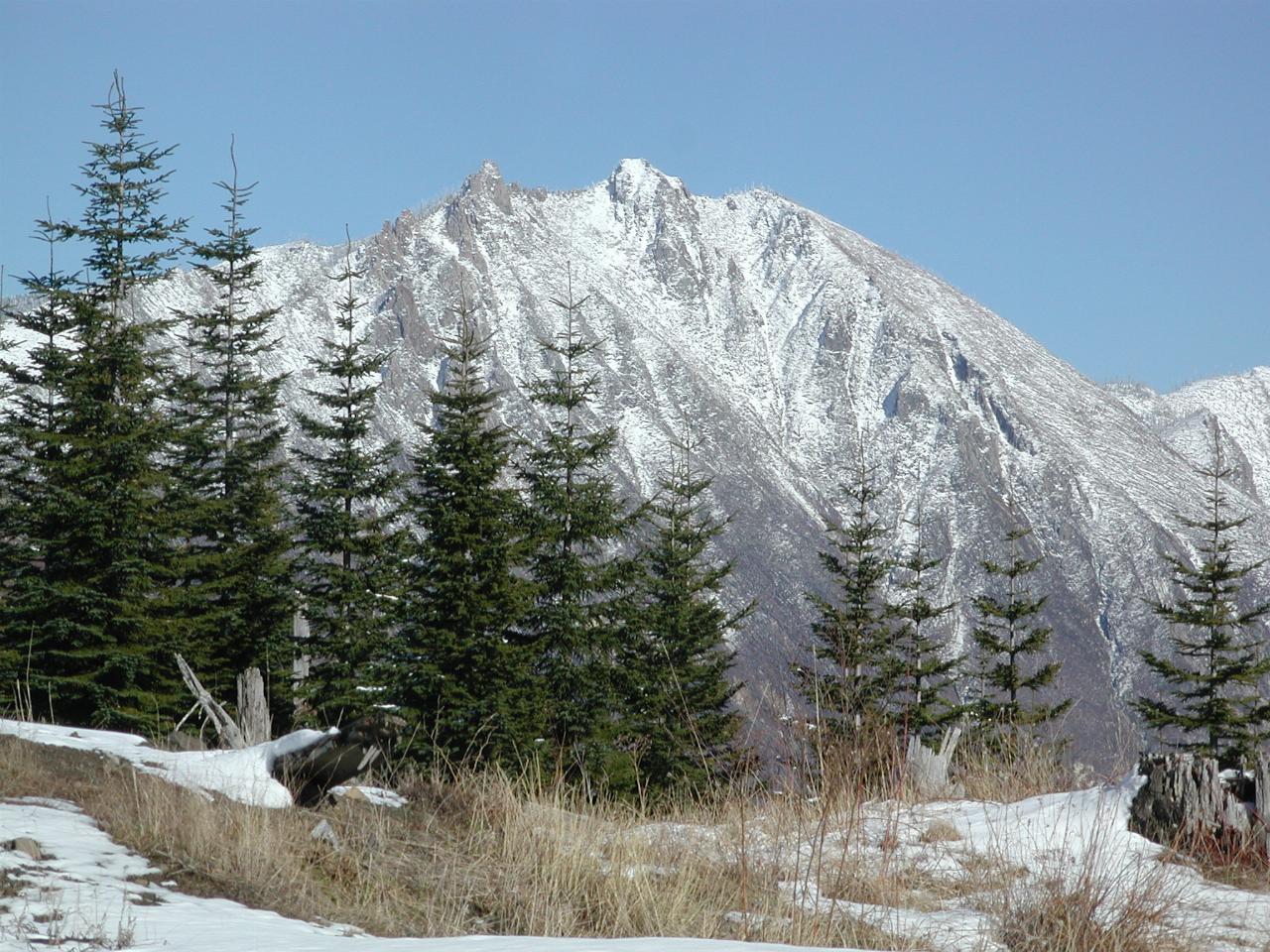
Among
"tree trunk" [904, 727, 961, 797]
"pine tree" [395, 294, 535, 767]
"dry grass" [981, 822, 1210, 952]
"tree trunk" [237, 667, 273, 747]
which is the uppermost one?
"pine tree" [395, 294, 535, 767]

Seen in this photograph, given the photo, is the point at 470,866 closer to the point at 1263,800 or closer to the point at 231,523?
the point at 1263,800

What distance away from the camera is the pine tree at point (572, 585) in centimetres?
2309

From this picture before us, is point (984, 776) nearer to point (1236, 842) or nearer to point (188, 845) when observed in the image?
point (1236, 842)

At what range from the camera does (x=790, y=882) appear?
592 cm

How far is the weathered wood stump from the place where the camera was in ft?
22.9

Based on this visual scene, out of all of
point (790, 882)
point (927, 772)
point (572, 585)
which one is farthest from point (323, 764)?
point (572, 585)

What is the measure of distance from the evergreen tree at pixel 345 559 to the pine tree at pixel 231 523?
0.63m

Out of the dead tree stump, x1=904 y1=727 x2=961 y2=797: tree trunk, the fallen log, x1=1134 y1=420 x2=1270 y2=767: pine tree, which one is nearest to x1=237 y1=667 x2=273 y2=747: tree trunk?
the fallen log

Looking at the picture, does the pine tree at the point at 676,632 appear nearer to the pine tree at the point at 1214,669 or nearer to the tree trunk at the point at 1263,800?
the pine tree at the point at 1214,669

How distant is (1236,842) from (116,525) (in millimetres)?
18538

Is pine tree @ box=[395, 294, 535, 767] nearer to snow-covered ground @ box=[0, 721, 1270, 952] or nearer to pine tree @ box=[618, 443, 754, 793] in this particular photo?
pine tree @ box=[618, 443, 754, 793]

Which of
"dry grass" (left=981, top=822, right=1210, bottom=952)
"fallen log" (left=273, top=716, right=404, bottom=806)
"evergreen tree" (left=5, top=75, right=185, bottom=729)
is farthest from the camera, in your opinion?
"evergreen tree" (left=5, top=75, right=185, bottom=729)

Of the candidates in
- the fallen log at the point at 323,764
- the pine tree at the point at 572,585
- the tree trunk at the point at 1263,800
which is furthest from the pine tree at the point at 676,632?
the tree trunk at the point at 1263,800

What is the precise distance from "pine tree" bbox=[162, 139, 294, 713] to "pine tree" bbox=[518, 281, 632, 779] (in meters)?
5.16
